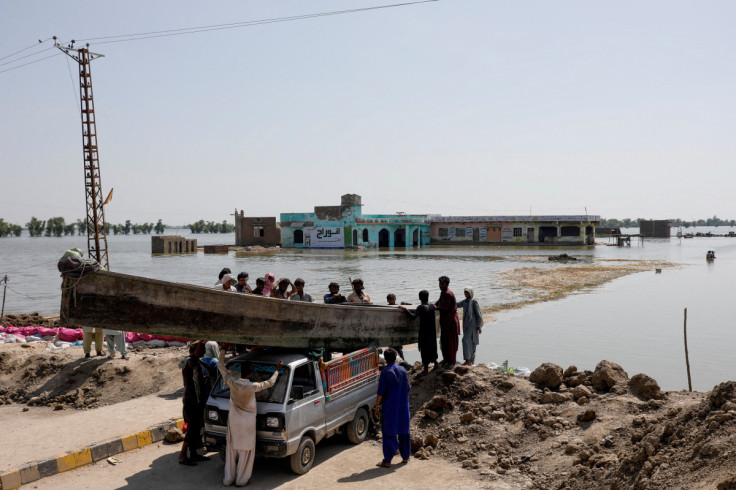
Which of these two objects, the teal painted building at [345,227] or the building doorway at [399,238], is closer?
the teal painted building at [345,227]

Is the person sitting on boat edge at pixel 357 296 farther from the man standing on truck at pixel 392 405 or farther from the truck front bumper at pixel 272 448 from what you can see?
the truck front bumper at pixel 272 448

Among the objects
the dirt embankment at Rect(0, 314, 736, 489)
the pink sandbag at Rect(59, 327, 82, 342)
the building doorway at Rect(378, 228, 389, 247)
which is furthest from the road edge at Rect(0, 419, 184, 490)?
the building doorway at Rect(378, 228, 389, 247)

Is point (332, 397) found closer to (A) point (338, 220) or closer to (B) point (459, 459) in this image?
(B) point (459, 459)

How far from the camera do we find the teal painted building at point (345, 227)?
68438 millimetres

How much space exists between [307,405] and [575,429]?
365cm

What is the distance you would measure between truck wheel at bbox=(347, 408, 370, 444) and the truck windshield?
151 cm

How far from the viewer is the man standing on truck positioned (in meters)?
6.70

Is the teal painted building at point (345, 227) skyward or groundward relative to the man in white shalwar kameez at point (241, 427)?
skyward

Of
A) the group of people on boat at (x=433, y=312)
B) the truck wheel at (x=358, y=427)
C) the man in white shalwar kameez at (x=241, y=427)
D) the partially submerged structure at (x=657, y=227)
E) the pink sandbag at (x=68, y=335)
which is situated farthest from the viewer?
the partially submerged structure at (x=657, y=227)

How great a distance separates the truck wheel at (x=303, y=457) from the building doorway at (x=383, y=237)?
69.3 meters

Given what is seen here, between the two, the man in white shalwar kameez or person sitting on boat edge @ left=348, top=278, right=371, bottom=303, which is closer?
the man in white shalwar kameez

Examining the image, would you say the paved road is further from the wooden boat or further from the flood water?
the flood water

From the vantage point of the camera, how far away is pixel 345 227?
6850 centimetres

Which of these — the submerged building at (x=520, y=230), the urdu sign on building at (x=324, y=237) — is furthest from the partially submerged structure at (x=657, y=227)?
the urdu sign on building at (x=324, y=237)
